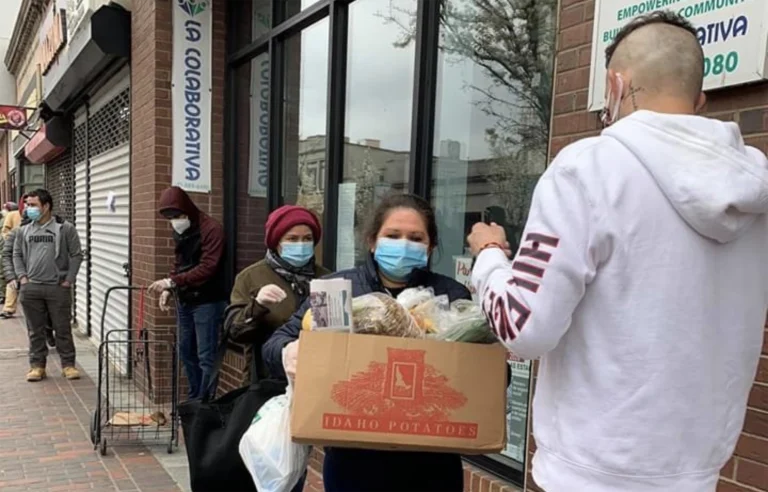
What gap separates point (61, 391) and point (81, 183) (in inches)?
179

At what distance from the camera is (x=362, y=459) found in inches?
77.9

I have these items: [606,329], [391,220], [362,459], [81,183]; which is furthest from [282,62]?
[81,183]

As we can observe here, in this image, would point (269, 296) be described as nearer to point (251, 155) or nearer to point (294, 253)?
point (294, 253)

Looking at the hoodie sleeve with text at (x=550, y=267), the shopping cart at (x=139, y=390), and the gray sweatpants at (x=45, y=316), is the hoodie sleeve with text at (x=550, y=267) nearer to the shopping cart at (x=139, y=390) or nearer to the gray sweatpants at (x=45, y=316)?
the shopping cart at (x=139, y=390)

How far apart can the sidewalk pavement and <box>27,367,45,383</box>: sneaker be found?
0.26ft

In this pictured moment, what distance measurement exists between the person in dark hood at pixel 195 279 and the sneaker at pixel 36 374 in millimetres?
2553

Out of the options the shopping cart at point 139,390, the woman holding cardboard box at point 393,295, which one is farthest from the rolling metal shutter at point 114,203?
the woman holding cardboard box at point 393,295

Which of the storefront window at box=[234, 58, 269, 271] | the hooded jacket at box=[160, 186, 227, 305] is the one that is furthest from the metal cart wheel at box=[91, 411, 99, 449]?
the storefront window at box=[234, 58, 269, 271]

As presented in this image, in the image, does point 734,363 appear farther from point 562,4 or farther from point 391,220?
point 562,4

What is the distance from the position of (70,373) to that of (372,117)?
4.81 metres

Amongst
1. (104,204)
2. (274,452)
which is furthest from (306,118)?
(104,204)

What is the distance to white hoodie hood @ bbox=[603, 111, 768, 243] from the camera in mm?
1173

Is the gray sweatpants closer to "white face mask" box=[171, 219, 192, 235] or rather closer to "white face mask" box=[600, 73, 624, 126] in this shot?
"white face mask" box=[171, 219, 192, 235]

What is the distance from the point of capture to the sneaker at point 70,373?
693 centimetres
